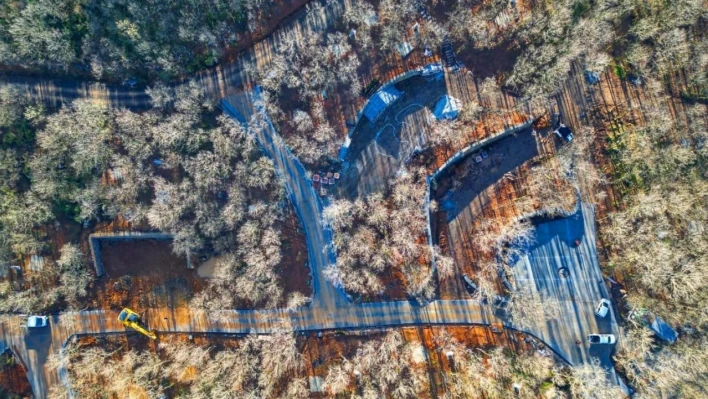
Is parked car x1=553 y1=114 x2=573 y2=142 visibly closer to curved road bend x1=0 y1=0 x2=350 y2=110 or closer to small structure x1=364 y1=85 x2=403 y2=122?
small structure x1=364 y1=85 x2=403 y2=122

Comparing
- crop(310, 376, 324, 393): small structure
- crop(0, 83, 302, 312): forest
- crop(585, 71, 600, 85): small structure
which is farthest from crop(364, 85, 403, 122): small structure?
crop(310, 376, 324, 393): small structure

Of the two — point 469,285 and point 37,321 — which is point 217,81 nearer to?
point 37,321

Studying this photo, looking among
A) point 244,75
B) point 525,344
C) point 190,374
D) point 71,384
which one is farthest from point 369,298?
point 71,384

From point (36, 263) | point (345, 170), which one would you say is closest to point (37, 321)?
point (36, 263)

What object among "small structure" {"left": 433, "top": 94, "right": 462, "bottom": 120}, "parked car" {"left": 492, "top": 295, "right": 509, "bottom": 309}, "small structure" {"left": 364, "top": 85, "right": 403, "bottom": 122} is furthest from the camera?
"small structure" {"left": 433, "top": 94, "right": 462, "bottom": 120}

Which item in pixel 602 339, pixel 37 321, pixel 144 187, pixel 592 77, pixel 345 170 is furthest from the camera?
pixel 345 170
